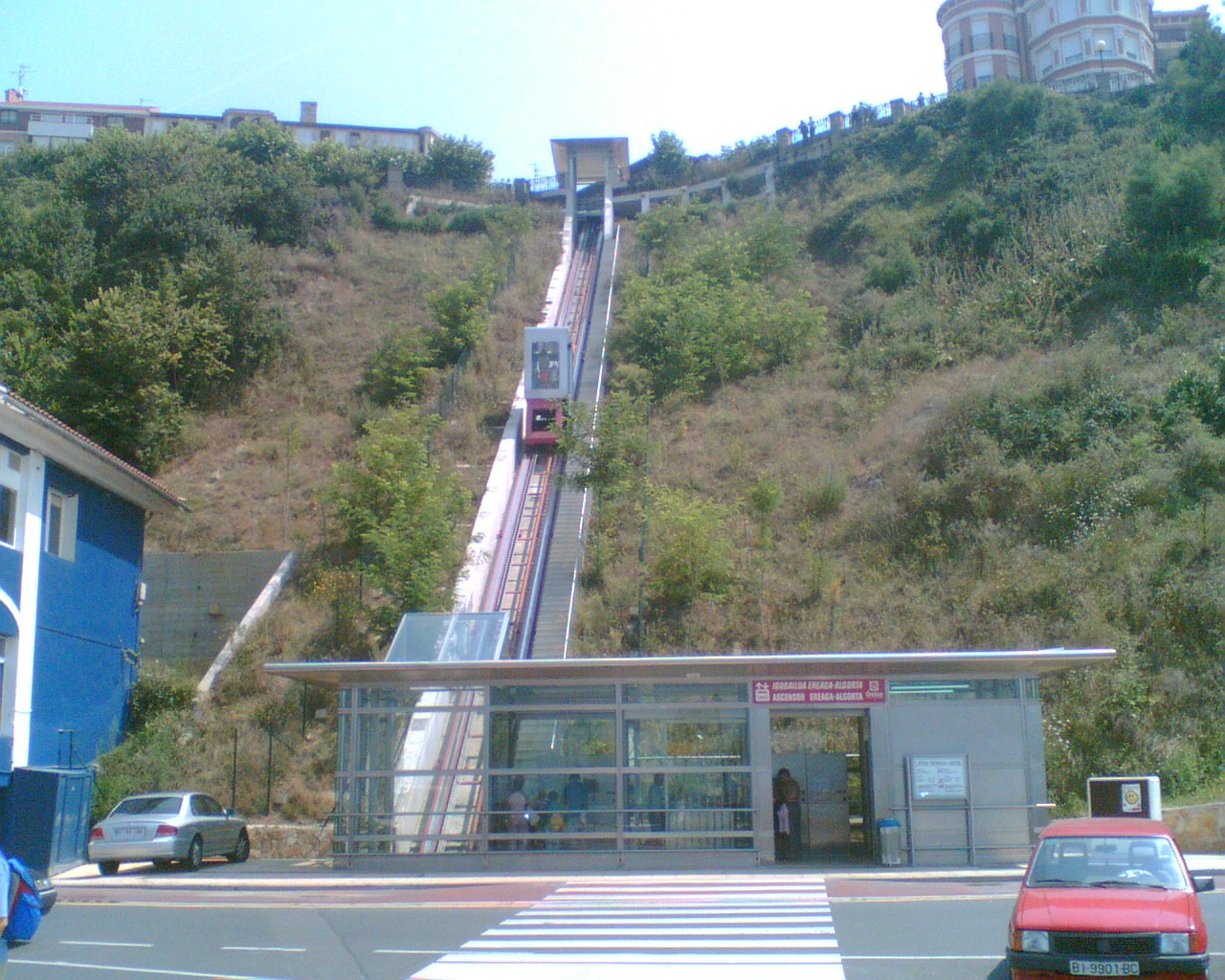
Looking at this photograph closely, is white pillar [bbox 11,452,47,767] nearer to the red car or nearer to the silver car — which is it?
the silver car

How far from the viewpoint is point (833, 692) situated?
61.6 ft

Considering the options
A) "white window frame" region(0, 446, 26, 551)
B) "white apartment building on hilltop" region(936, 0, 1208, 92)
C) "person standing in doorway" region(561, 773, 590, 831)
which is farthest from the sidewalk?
"white apartment building on hilltop" region(936, 0, 1208, 92)

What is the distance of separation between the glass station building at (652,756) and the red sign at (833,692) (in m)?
0.02

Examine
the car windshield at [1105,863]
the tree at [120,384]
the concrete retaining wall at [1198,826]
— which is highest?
the tree at [120,384]

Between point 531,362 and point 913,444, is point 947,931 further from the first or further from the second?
point 531,362

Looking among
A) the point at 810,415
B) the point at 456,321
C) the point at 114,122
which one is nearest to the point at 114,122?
the point at 114,122

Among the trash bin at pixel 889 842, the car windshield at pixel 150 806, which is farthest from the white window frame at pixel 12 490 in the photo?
the trash bin at pixel 889 842

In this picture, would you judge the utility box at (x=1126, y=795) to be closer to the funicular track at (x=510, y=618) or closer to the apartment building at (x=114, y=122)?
the funicular track at (x=510, y=618)

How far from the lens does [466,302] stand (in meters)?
45.4

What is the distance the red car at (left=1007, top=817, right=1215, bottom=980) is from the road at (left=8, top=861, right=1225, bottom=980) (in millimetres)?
985

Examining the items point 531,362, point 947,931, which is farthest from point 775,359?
point 947,931

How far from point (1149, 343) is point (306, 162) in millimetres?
42672

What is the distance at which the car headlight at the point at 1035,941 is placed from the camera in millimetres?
8211

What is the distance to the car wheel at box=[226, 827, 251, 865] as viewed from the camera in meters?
21.0
